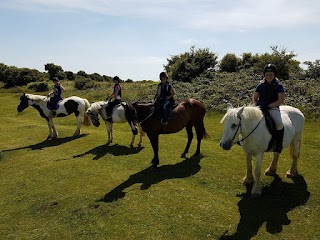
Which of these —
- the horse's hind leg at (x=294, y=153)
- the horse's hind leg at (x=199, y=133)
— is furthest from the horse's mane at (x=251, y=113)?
the horse's hind leg at (x=199, y=133)

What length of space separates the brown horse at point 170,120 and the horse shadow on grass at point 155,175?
49 cm

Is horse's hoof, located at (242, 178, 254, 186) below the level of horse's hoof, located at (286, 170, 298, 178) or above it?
below

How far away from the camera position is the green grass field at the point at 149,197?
7.88 metres

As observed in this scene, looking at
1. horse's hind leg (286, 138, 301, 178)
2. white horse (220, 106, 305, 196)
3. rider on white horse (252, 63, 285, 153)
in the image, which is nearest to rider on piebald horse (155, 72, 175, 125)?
white horse (220, 106, 305, 196)

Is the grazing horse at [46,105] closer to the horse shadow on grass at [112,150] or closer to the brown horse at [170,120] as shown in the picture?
the horse shadow on grass at [112,150]

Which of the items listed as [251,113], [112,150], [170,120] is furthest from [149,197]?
[112,150]

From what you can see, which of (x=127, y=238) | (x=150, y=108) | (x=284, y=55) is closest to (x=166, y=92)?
(x=150, y=108)

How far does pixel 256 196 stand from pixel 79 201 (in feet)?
18.1

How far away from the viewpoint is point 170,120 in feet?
39.3

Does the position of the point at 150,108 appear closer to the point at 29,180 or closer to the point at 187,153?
the point at 187,153

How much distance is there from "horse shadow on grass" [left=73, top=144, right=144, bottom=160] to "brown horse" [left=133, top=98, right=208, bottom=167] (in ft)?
8.68

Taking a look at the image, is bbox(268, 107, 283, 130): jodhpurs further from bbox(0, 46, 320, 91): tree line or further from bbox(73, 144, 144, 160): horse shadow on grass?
bbox(0, 46, 320, 91): tree line

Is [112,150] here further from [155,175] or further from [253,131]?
[253,131]

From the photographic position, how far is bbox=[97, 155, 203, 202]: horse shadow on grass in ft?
32.9
